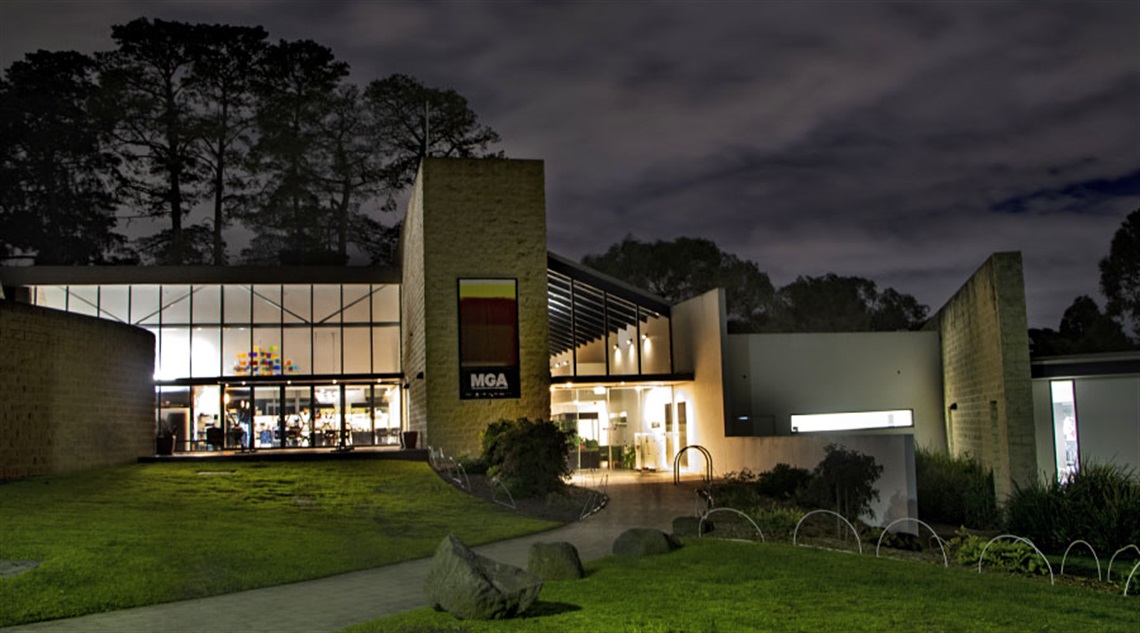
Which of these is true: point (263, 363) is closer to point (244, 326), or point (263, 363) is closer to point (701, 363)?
point (244, 326)

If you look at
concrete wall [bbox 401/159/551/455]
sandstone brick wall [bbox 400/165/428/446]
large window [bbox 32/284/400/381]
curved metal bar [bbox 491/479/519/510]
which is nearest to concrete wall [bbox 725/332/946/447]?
concrete wall [bbox 401/159/551/455]

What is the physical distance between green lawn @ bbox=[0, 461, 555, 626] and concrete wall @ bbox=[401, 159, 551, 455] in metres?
1.88

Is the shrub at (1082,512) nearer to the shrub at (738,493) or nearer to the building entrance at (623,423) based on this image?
the shrub at (738,493)

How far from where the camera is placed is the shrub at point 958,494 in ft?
63.5

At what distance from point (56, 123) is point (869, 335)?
33.4 m

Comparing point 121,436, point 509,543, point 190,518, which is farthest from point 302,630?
point 121,436

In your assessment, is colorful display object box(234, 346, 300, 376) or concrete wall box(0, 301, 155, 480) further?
colorful display object box(234, 346, 300, 376)

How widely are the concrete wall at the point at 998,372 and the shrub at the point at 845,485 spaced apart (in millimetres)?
3559

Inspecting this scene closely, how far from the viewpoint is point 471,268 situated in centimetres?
2477

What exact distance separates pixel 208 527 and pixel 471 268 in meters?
11.1

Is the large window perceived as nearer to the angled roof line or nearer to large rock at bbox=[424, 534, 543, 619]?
the angled roof line

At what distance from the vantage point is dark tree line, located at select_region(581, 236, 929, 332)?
1912 inches

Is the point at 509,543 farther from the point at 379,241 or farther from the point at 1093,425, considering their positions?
the point at 379,241

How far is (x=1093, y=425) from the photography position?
20922 millimetres
